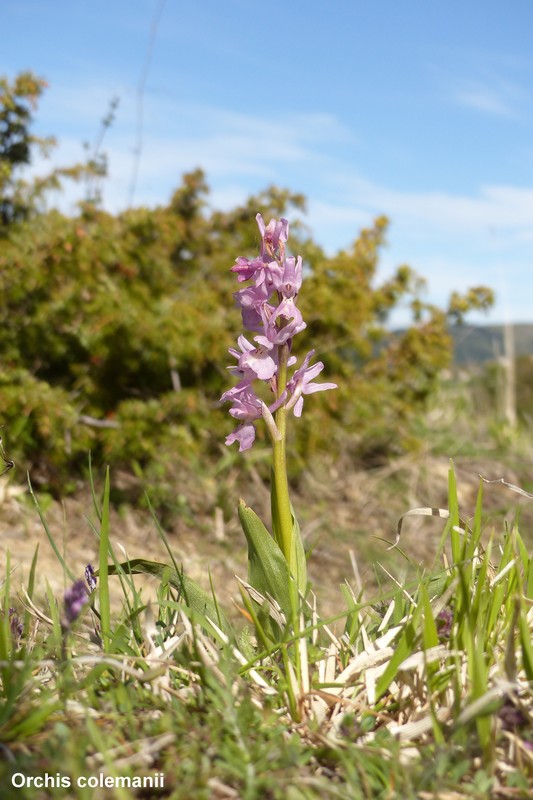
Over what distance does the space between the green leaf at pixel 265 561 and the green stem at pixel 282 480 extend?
23 mm

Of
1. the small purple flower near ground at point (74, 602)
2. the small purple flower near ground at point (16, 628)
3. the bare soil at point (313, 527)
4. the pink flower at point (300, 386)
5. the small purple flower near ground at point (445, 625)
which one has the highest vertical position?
the pink flower at point (300, 386)

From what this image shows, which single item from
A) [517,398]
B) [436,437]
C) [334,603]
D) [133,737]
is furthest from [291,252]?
[517,398]

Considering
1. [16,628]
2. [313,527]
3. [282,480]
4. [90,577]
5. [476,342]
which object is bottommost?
[313,527]

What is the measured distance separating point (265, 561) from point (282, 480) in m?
0.19

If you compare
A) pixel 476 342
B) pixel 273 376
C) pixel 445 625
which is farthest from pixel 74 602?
pixel 476 342

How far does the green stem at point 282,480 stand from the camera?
1826 millimetres

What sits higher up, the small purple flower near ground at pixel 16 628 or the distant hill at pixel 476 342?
the distant hill at pixel 476 342

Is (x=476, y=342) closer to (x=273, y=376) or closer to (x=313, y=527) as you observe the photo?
(x=313, y=527)

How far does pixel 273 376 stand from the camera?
6.21ft

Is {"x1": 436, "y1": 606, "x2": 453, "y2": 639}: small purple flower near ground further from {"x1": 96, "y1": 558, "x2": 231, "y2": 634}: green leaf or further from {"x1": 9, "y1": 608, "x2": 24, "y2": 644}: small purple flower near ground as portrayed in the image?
{"x1": 9, "y1": 608, "x2": 24, "y2": 644}: small purple flower near ground

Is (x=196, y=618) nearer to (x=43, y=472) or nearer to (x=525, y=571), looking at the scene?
(x=525, y=571)

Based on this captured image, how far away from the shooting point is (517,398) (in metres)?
13.4

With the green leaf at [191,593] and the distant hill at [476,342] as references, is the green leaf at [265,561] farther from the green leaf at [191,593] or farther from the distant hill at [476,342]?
the distant hill at [476,342]

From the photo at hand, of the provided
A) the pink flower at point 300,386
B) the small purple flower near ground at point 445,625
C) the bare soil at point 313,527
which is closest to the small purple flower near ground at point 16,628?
the pink flower at point 300,386
